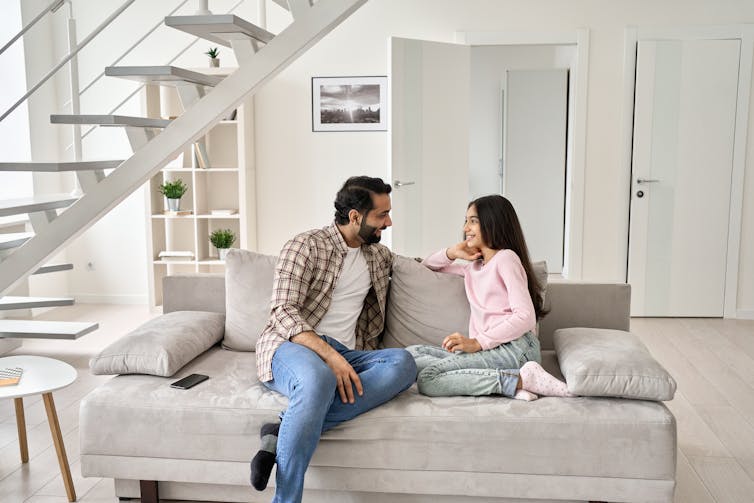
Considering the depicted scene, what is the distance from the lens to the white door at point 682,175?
17.7ft

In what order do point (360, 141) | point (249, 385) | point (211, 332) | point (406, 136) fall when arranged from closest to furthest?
point (249, 385) → point (211, 332) → point (406, 136) → point (360, 141)

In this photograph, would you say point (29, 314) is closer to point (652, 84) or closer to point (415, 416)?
point (415, 416)

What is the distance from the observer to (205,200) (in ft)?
19.6

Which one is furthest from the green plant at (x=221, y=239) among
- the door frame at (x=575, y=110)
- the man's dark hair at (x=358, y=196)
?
the man's dark hair at (x=358, y=196)

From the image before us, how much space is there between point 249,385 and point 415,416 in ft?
1.99

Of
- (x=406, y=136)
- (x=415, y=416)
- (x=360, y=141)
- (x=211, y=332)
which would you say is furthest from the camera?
(x=360, y=141)

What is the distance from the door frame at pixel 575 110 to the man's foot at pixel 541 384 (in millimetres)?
3340

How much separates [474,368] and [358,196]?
74 cm

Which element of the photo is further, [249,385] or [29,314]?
[29,314]

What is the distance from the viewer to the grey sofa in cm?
237

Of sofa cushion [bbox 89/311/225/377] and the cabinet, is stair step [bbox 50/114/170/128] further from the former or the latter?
the cabinet

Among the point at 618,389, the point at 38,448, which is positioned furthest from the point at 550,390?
the point at 38,448

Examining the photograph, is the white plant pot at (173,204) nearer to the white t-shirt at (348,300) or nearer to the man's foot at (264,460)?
the white t-shirt at (348,300)

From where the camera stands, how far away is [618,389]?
2441 mm
